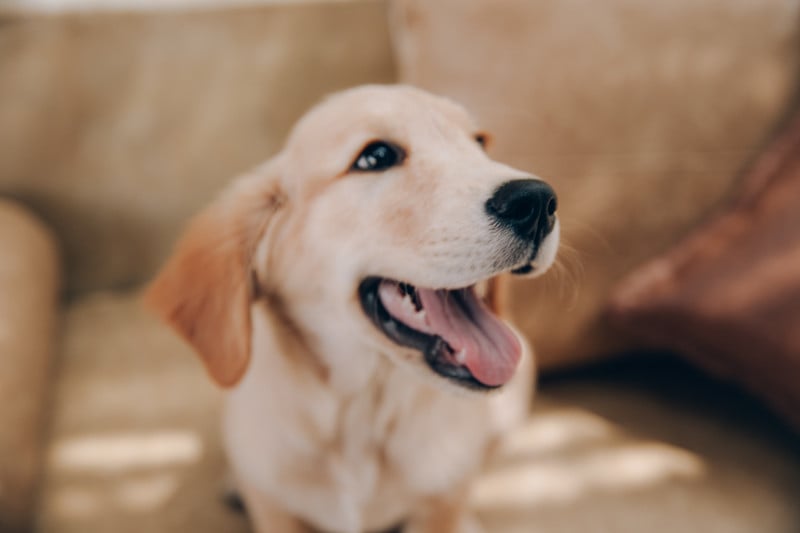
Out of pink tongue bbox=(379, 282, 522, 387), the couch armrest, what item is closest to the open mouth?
pink tongue bbox=(379, 282, 522, 387)

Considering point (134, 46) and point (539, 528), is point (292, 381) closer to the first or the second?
point (539, 528)

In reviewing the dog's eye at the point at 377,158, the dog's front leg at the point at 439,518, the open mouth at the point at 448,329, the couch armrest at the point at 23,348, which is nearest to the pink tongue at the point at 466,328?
the open mouth at the point at 448,329

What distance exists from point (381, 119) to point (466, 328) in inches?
11.1

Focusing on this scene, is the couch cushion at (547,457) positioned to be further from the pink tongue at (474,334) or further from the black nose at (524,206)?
the black nose at (524,206)

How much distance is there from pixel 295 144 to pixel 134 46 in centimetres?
79

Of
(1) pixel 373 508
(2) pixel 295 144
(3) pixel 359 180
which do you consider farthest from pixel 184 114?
(1) pixel 373 508

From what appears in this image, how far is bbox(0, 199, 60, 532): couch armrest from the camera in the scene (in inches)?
38.7

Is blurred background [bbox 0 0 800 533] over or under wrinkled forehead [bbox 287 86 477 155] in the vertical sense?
under

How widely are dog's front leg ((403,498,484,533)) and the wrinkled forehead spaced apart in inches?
21.5

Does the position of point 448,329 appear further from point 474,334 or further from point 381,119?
point 381,119

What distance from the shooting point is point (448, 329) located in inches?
31.4

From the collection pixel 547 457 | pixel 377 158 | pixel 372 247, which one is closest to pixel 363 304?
pixel 372 247

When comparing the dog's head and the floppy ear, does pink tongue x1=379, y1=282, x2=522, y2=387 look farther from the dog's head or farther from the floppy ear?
the floppy ear

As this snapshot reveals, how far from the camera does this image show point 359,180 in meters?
0.82
